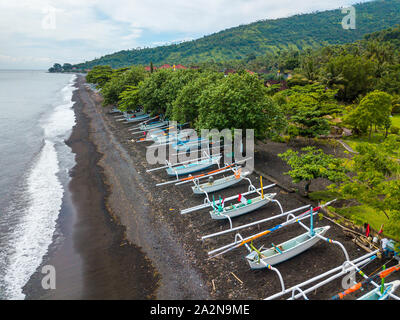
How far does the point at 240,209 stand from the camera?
17062mm

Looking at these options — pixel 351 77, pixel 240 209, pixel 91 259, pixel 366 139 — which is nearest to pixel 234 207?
pixel 240 209

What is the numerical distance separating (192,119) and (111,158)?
1110 centimetres

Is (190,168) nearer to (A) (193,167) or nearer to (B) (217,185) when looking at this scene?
(A) (193,167)

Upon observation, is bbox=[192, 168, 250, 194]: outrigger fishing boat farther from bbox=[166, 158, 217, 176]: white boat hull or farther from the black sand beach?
bbox=[166, 158, 217, 176]: white boat hull

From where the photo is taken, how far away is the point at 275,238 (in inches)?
593

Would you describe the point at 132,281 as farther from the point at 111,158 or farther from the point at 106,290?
the point at 111,158

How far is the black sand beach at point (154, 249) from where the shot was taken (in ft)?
41.0

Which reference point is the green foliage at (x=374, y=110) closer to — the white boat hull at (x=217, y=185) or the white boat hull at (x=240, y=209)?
the white boat hull at (x=217, y=185)

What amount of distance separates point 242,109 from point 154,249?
586 inches

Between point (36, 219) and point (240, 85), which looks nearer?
point (36, 219)

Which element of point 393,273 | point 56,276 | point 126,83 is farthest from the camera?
point 126,83

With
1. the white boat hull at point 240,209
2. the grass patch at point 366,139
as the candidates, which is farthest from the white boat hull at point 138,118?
the white boat hull at point 240,209

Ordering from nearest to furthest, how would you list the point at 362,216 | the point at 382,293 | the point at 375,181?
the point at 382,293 < the point at 375,181 < the point at 362,216
